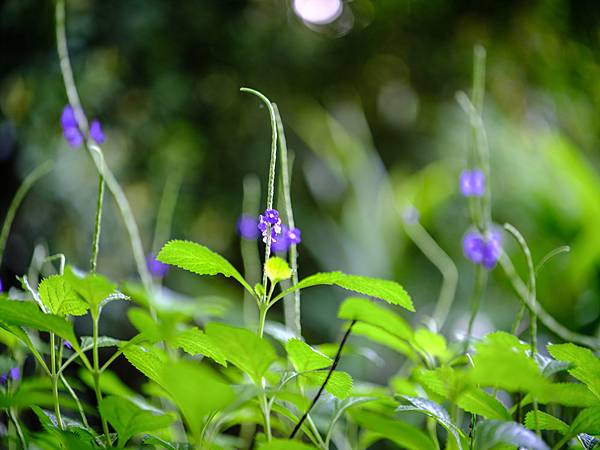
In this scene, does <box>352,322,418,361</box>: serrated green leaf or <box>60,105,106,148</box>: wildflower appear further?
<box>60,105,106,148</box>: wildflower

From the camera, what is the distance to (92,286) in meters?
0.33

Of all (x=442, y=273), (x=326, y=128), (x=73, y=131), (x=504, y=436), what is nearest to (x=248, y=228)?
(x=73, y=131)

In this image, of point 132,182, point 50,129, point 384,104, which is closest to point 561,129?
point 384,104

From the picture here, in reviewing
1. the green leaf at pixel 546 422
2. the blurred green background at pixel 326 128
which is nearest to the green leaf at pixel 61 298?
the green leaf at pixel 546 422

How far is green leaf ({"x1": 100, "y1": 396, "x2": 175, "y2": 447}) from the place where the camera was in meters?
0.34

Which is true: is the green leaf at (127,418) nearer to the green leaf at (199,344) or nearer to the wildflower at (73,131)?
the green leaf at (199,344)

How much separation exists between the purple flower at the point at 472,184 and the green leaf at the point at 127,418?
18.1 inches

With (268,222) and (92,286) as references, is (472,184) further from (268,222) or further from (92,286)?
(92,286)

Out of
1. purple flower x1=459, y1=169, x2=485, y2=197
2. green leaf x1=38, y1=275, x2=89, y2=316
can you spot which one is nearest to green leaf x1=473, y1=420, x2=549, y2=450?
green leaf x1=38, y1=275, x2=89, y2=316

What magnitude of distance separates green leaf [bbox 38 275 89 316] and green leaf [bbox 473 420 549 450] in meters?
0.25

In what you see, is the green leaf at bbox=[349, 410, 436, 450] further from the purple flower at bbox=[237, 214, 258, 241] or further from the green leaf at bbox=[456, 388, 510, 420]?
the purple flower at bbox=[237, 214, 258, 241]

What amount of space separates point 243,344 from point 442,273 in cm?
134

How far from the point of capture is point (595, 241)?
1.71 meters

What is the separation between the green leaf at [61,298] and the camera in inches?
15.2
